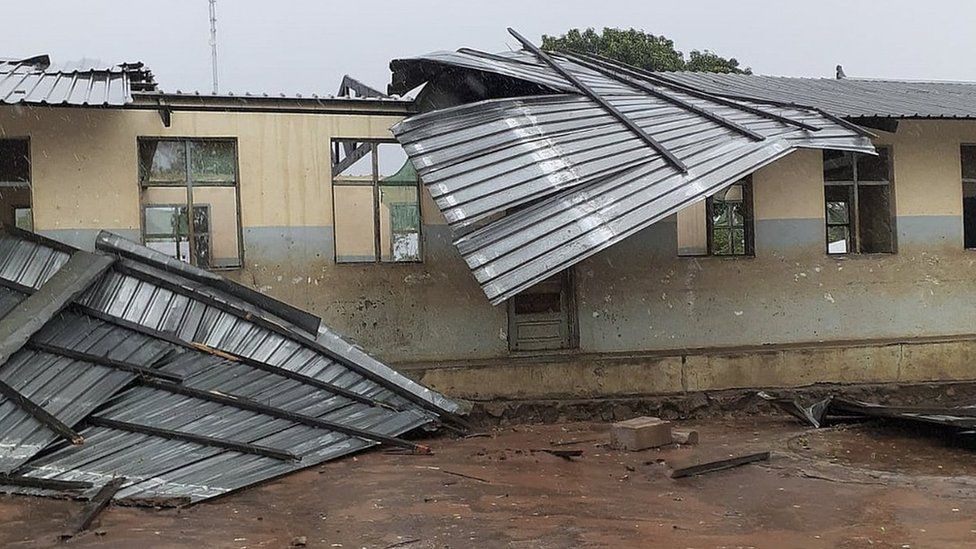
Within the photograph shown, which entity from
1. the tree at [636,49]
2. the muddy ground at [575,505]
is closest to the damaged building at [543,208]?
the muddy ground at [575,505]

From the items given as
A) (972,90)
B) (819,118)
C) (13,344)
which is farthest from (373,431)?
(972,90)

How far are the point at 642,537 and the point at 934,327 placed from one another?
28.7 ft

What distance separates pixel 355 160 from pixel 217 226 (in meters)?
1.95

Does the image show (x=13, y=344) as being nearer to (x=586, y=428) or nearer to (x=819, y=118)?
(x=586, y=428)

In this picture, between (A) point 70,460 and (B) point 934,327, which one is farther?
(B) point 934,327

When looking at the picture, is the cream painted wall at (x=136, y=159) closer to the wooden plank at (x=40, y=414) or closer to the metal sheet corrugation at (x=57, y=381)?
the metal sheet corrugation at (x=57, y=381)

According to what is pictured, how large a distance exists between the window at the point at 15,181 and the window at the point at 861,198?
10684mm

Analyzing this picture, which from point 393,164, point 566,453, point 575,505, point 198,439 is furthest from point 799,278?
point 198,439

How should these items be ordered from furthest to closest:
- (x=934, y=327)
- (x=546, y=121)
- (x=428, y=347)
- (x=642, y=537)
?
(x=934, y=327), (x=428, y=347), (x=546, y=121), (x=642, y=537)

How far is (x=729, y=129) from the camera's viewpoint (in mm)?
10000

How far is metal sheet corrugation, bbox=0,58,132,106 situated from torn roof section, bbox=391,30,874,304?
11.2 ft

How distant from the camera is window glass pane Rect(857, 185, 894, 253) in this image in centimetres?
1266

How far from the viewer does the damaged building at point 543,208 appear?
931cm

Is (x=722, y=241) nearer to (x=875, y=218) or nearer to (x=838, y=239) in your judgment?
(x=838, y=239)
